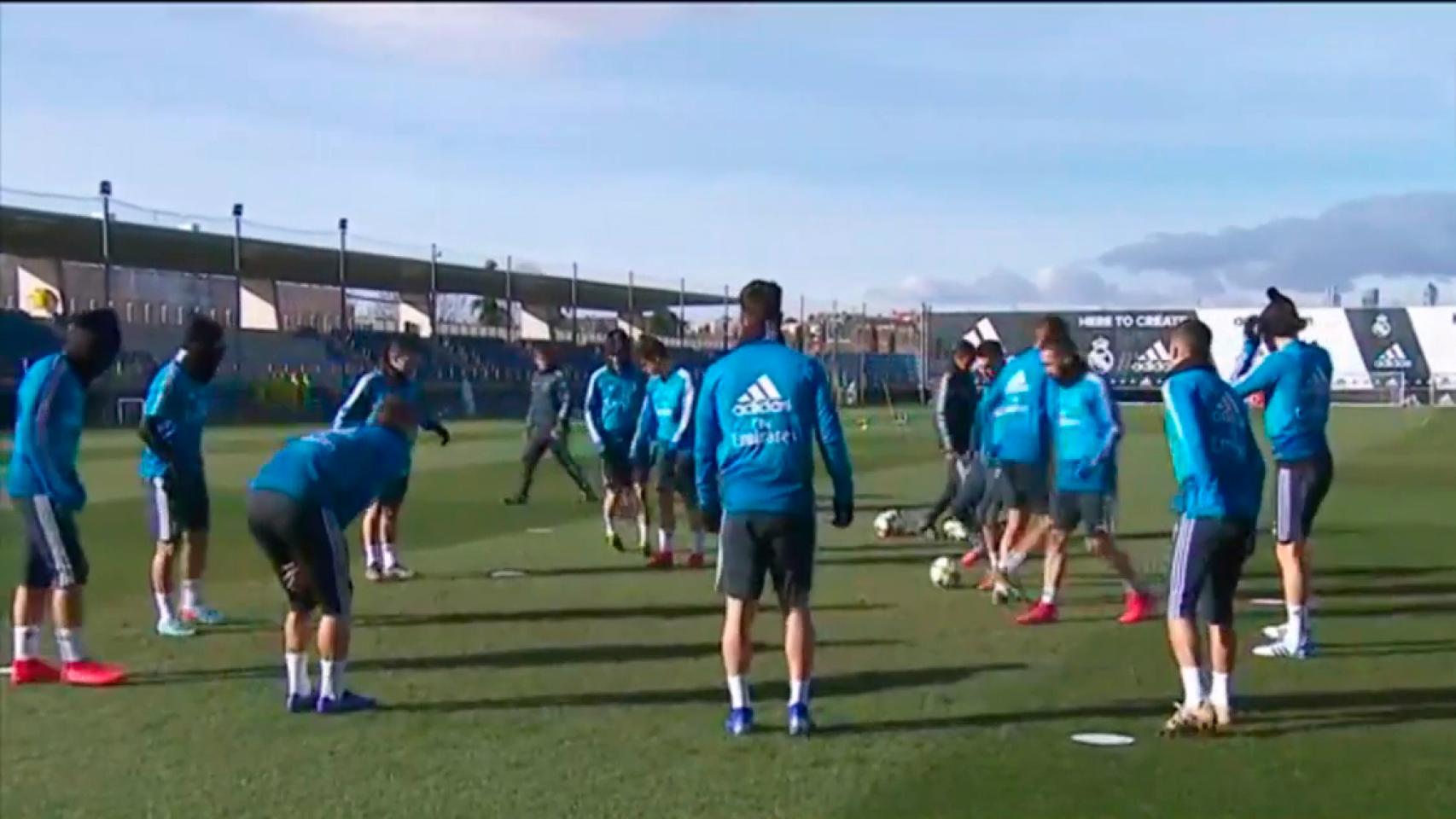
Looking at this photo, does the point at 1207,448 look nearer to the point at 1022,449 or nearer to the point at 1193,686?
the point at 1193,686

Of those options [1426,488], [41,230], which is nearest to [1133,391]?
[1426,488]

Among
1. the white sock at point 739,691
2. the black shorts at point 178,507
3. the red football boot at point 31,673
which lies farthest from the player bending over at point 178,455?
the white sock at point 739,691

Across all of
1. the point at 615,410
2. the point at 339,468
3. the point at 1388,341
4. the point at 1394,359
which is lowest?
the point at 339,468

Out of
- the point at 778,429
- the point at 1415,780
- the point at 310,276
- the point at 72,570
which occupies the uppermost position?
the point at 310,276

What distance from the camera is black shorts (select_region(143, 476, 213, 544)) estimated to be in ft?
36.2

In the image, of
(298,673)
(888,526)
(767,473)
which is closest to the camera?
(767,473)

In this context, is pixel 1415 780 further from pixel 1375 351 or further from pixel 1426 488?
pixel 1426 488

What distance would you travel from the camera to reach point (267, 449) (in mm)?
34250

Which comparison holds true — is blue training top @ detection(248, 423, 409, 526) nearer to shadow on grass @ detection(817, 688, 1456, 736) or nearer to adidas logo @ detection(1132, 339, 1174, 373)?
shadow on grass @ detection(817, 688, 1456, 736)

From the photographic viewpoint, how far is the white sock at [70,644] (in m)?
9.46

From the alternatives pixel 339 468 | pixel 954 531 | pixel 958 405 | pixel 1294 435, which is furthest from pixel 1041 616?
pixel 954 531

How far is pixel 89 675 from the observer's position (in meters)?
9.42

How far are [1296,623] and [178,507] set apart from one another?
664 cm

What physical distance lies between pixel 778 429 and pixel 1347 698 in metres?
3.24
